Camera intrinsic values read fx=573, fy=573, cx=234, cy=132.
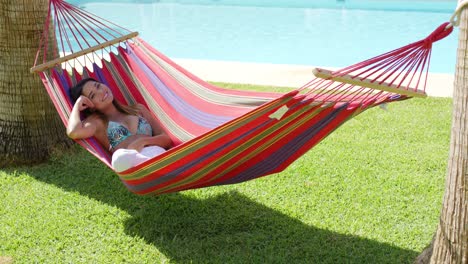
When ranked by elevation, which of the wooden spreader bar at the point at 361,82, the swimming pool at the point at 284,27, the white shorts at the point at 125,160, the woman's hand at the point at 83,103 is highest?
the wooden spreader bar at the point at 361,82

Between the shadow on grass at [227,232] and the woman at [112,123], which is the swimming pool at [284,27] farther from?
the shadow on grass at [227,232]

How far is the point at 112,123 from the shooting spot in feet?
10.0

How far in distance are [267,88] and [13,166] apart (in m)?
2.44

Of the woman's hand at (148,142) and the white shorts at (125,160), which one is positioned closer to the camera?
the white shorts at (125,160)

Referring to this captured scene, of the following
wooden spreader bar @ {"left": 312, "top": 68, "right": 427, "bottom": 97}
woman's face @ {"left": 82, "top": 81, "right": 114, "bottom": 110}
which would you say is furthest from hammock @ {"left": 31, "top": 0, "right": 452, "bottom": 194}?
woman's face @ {"left": 82, "top": 81, "right": 114, "bottom": 110}

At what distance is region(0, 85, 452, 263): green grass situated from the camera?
2.62 metres

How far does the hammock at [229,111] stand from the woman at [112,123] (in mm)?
56

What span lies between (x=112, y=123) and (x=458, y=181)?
6.02ft

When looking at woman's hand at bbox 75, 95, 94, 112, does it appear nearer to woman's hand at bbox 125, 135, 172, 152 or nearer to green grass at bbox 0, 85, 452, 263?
woman's hand at bbox 125, 135, 172, 152

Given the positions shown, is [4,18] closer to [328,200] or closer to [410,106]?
[328,200]

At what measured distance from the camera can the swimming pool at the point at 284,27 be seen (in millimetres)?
8930

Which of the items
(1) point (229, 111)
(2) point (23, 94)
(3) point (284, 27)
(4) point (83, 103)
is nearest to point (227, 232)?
(1) point (229, 111)

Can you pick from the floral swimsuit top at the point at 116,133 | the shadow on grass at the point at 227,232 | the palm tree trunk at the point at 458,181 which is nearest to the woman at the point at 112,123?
the floral swimsuit top at the point at 116,133

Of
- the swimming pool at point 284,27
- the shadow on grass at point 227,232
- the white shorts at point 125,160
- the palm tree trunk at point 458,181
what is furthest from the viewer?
the swimming pool at point 284,27
